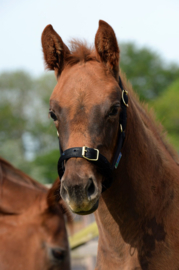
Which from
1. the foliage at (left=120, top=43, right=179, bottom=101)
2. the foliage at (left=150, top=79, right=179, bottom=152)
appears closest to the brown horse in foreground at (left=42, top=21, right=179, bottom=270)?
the foliage at (left=150, top=79, right=179, bottom=152)

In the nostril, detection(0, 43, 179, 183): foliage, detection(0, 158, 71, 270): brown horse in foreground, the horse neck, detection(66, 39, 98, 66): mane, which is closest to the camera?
the nostril

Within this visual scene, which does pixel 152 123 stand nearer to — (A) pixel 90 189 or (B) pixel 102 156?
(B) pixel 102 156

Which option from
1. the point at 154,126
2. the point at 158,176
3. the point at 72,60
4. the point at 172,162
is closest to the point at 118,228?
the point at 158,176

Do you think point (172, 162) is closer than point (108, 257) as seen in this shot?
No

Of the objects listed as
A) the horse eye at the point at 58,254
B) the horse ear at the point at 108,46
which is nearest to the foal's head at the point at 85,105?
the horse ear at the point at 108,46

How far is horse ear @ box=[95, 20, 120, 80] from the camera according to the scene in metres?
2.81

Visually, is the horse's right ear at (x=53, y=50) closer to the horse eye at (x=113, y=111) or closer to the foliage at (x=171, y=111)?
the horse eye at (x=113, y=111)

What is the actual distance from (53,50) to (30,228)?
2.60m

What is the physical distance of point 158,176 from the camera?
2891 millimetres

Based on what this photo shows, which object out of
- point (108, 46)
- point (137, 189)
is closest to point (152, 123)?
point (137, 189)

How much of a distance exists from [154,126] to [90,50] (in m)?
1.01

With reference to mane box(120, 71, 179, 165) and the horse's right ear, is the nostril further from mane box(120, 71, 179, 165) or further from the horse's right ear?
the horse's right ear

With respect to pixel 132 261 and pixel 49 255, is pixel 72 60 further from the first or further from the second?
pixel 49 255

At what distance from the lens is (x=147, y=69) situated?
5225 cm
